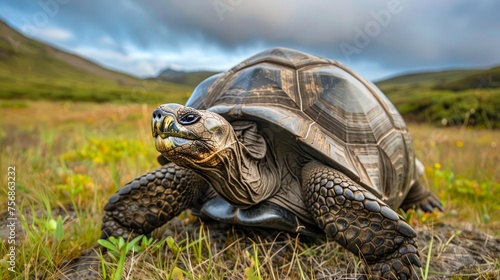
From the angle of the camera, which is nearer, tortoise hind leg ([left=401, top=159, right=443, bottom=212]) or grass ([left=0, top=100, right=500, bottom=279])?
grass ([left=0, top=100, right=500, bottom=279])

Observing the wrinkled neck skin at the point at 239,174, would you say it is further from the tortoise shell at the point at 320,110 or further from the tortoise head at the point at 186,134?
the tortoise shell at the point at 320,110

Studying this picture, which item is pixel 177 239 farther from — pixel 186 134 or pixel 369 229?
pixel 369 229

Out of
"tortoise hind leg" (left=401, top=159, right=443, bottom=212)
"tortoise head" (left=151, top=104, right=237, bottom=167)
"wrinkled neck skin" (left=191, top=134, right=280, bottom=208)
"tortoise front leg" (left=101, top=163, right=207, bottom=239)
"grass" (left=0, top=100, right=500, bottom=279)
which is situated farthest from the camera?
"tortoise hind leg" (left=401, top=159, right=443, bottom=212)

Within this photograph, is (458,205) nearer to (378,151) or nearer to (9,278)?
(378,151)

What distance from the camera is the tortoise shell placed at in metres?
2.12

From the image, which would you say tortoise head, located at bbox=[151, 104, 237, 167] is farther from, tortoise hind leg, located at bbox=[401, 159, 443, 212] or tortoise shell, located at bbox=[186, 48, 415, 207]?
tortoise hind leg, located at bbox=[401, 159, 443, 212]

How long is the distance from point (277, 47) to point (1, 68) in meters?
95.6

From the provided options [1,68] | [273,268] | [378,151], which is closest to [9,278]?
[273,268]

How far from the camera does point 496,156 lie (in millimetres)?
5074

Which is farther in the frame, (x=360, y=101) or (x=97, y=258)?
(x=360, y=101)

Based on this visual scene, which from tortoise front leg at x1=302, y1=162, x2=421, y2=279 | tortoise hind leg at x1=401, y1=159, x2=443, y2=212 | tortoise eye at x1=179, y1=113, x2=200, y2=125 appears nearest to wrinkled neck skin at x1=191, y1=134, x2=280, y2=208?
tortoise eye at x1=179, y1=113, x2=200, y2=125

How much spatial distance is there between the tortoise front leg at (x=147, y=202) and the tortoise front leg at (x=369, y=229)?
3.14 feet

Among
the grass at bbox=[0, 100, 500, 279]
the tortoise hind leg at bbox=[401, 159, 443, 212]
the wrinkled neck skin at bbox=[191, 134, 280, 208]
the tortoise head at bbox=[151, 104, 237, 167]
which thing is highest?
the tortoise head at bbox=[151, 104, 237, 167]

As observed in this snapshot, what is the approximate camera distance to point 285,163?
2279 millimetres
